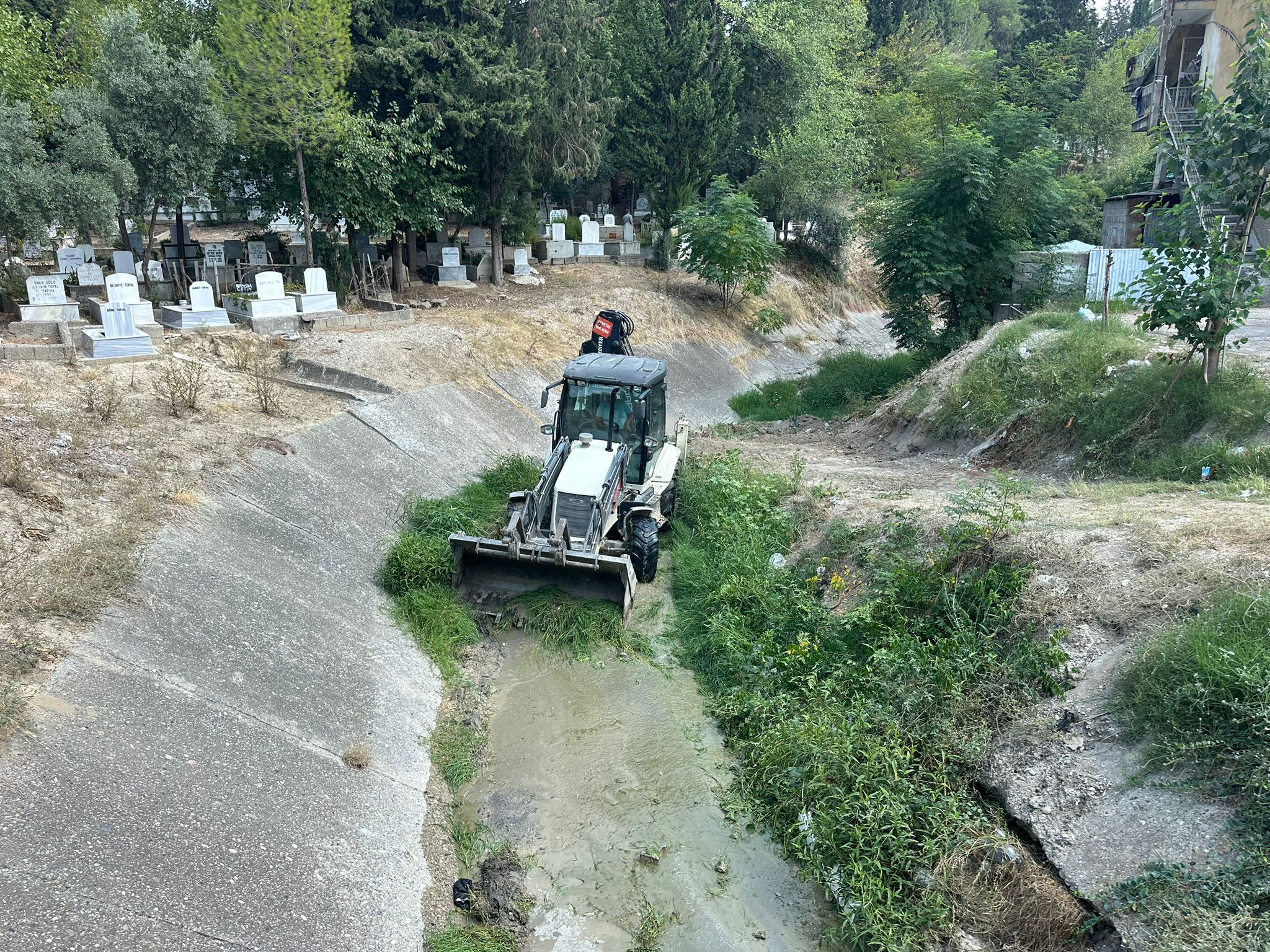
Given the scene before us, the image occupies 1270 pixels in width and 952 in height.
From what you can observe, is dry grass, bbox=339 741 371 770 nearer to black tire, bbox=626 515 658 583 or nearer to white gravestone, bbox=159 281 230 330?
black tire, bbox=626 515 658 583

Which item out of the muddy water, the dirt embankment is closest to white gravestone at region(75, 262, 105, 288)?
the muddy water

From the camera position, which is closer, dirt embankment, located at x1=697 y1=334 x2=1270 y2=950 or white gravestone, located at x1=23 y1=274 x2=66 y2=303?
dirt embankment, located at x1=697 y1=334 x2=1270 y2=950

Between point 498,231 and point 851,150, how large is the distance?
14.7m

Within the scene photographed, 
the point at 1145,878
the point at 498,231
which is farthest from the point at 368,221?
the point at 1145,878

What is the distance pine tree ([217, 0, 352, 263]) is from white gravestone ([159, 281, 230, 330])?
12.7 feet

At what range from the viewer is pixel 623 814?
7.63m

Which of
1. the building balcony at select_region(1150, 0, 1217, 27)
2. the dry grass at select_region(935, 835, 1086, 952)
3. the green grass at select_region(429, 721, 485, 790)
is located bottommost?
the green grass at select_region(429, 721, 485, 790)

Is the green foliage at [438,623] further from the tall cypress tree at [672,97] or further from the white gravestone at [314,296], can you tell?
the tall cypress tree at [672,97]

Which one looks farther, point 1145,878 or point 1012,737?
point 1012,737

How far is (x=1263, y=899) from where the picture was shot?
5188 millimetres

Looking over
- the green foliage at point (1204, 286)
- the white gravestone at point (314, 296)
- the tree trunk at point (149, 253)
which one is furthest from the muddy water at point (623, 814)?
the tree trunk at point (149, 253)

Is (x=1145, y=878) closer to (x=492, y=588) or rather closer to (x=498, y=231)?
(x=492, y=588)

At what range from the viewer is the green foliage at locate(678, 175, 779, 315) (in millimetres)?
27062

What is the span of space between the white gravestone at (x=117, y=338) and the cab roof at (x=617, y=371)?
27.7ft
